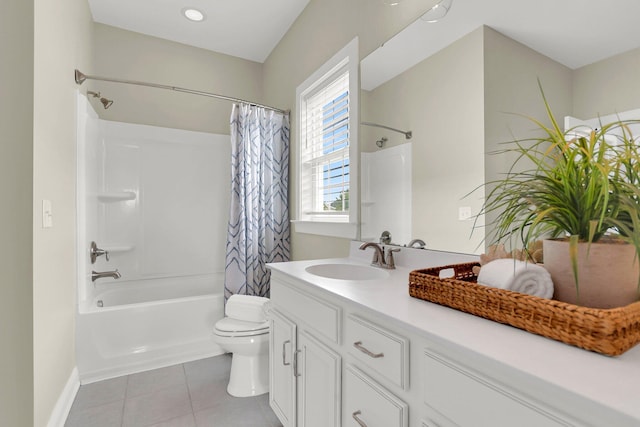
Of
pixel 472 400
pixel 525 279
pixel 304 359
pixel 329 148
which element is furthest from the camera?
pixel 329 148

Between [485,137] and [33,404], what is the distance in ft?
6.93

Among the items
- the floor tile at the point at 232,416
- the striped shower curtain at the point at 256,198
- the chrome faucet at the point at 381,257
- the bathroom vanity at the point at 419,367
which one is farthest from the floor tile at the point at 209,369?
the chrome faucet at the point at 381,257

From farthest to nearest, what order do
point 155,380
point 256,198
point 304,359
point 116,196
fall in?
point 116,196 → point 256,198 → point 155,380 → point 304,359

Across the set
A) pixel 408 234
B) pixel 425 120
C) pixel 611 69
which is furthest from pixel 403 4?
pixel 408 234

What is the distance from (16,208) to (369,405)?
62.4 inches

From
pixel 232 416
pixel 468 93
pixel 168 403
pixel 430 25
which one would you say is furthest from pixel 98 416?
pixel 430 25

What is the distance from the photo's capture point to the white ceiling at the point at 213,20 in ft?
8.08

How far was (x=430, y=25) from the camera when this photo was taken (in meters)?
1.39

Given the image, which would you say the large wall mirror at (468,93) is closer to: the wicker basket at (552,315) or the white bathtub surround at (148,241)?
the wicker basket at (552,315)

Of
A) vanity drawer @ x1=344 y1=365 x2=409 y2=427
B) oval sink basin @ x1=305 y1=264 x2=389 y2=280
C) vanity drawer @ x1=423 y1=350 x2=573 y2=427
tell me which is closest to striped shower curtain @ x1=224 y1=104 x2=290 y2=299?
oval sink basin @ x1=305 y1=264 x2=389 y2=280

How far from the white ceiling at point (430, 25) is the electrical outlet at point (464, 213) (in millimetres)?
541

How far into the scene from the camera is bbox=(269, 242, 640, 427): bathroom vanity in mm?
486

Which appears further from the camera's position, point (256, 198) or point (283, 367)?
point (256, 198)

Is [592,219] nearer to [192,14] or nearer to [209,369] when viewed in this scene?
[209,369]
